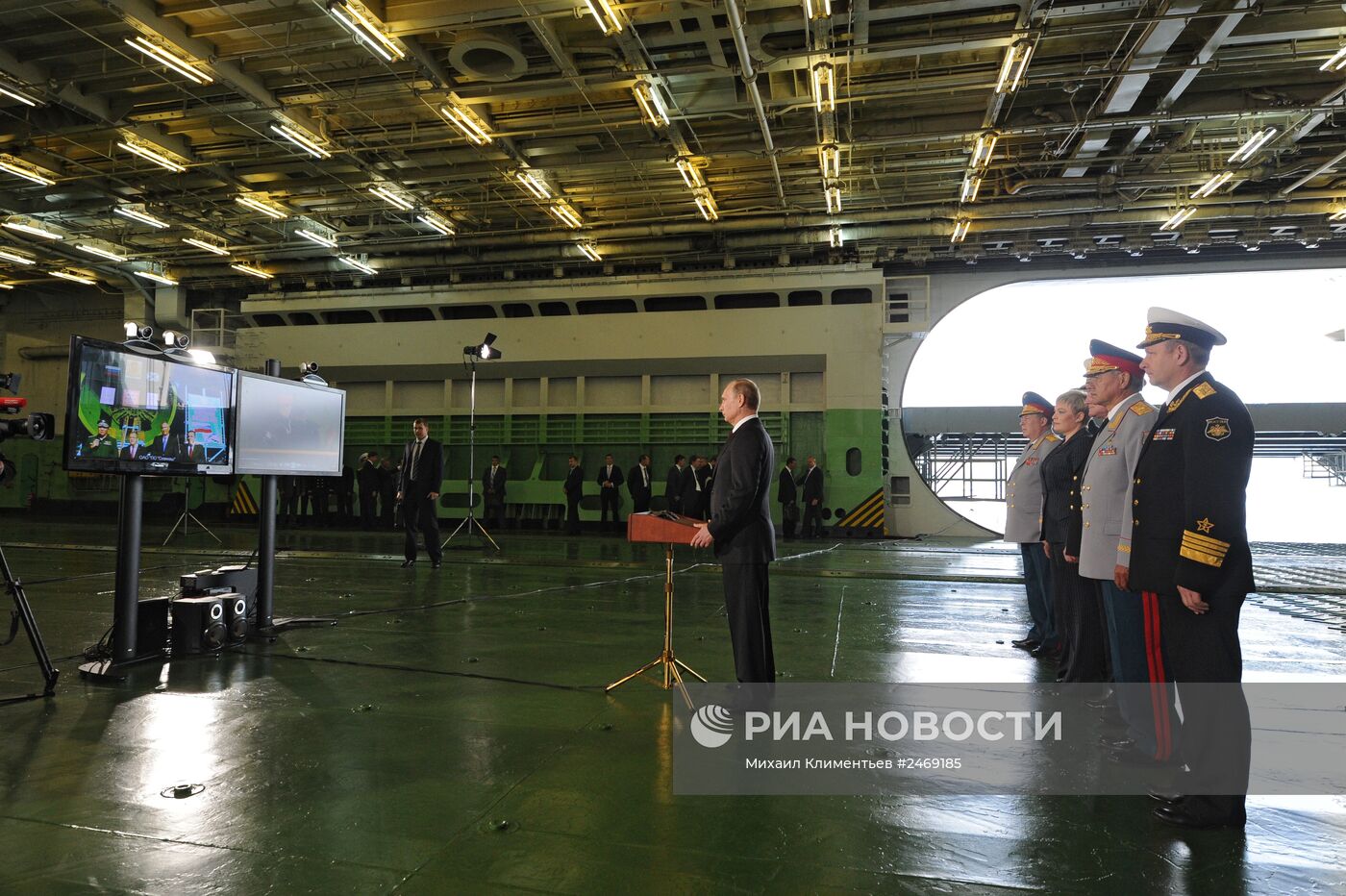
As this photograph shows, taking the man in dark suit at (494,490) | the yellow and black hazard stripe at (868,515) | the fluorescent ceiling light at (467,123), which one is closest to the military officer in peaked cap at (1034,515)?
the fluorescent ceiling light at (467,123)

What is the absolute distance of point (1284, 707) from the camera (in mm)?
3713

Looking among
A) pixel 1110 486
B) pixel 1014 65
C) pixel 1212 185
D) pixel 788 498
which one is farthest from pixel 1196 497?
pixel 788 498

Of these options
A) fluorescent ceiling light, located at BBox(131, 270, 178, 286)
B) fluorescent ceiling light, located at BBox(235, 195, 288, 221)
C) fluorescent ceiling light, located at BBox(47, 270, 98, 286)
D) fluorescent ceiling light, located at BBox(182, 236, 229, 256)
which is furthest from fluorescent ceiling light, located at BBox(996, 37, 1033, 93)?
fluorescent ceiling light, located at BBox(47, 270, 98, 286)

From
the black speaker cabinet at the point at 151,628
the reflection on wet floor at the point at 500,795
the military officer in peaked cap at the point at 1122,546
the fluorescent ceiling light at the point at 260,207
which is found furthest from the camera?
the fluorescent ceiling light at the point at 260,207

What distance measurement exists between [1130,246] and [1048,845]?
650 inches

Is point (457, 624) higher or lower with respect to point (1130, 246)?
lower

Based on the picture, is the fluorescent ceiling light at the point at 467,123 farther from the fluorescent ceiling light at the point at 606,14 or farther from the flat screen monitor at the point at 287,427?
the flat screen monitor at the point at 287,427

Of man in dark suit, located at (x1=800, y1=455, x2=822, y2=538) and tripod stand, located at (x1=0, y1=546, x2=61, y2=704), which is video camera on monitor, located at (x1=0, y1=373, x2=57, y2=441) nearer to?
tripod stand, located at (x1=0, y1=546, x2=61, y2=704)

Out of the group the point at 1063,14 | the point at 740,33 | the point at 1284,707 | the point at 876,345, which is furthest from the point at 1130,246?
the point at 1284,707

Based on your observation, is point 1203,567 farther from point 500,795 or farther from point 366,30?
point 366,30

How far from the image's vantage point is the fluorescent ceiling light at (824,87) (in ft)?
30.0

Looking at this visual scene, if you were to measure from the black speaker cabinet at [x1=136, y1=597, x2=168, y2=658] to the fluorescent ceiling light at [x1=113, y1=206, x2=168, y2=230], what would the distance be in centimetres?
Result: 1317

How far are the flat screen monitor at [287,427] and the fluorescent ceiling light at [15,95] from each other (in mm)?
8494

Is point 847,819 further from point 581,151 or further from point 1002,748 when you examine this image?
point 581,151
